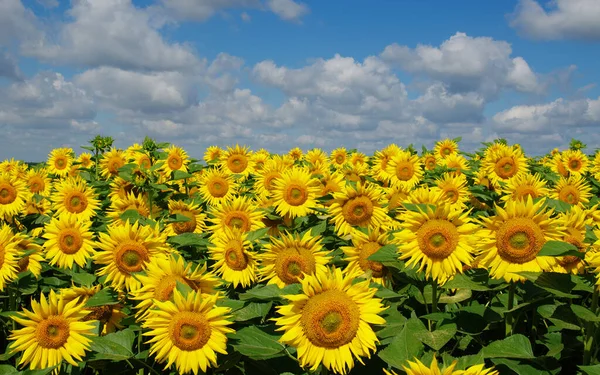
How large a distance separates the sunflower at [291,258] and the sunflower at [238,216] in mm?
1629

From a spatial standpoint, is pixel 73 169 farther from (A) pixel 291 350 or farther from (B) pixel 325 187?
(A) pixel 291 350

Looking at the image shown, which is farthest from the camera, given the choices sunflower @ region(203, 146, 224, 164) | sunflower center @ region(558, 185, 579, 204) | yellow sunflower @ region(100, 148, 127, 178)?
sunflower @ region(203, 146, 224, 164)

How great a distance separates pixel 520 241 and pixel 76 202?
6.71m

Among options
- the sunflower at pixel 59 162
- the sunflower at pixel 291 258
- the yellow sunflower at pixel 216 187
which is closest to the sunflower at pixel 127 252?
the sunflower at pixel 291 258

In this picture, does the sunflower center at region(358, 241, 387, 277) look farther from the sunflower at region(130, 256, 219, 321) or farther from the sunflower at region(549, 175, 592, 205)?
the sunflower at region(549, 175, 592, 205)

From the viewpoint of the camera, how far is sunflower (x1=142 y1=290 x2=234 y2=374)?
3.75 meters

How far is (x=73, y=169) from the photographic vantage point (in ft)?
44.9

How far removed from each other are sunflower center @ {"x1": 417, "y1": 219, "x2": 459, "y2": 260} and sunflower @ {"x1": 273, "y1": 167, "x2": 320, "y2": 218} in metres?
2.79

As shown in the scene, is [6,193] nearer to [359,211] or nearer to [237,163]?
[237,163]

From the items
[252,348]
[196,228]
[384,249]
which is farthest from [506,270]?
[196,228]

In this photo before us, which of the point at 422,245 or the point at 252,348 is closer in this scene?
the point at 252,348

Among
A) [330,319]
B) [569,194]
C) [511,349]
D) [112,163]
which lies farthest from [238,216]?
[112,163]

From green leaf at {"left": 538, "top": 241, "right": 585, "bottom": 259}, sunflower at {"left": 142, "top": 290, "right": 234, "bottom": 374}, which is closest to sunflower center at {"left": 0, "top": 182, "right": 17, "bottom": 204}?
sunflower at {"left": 142, "top": 290, "right": 234, "bottom": 374}

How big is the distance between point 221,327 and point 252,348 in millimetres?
254
